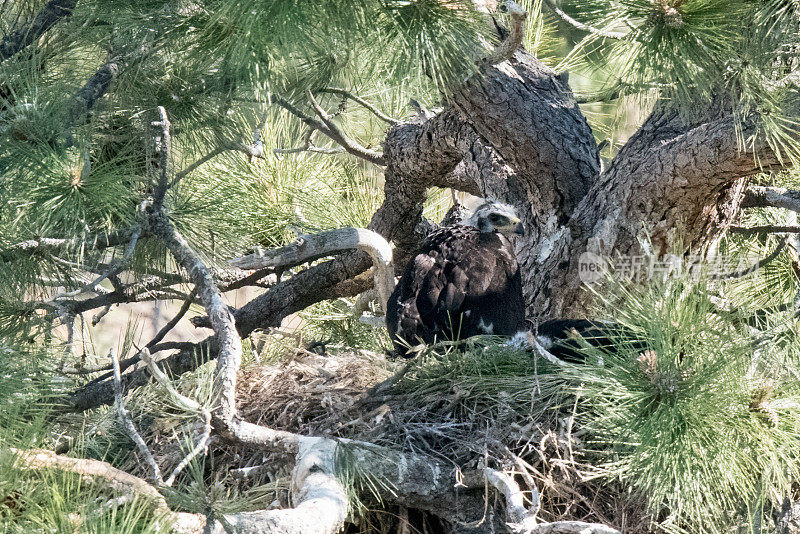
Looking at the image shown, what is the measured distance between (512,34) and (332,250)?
105cm

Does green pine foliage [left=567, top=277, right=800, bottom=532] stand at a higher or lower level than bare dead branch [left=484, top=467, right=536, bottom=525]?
higher

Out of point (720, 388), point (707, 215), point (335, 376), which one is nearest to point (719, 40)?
point (720, 388)

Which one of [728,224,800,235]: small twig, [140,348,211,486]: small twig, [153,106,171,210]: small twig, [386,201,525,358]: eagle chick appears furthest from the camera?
[386,201,525,358]: eagle chick

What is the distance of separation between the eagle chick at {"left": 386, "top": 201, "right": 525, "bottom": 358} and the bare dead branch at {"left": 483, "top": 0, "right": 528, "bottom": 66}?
1188 mm

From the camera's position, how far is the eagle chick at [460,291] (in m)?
3.17

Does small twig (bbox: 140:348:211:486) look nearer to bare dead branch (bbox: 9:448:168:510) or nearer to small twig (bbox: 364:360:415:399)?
bare dead branch (bbox: 9:448:168:510)

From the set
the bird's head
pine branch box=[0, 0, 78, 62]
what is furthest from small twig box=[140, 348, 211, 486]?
the bird's head

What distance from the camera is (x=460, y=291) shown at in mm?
3289

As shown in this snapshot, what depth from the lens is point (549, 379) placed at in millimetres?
2441

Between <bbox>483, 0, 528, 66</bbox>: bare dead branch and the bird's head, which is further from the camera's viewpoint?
the bird's head

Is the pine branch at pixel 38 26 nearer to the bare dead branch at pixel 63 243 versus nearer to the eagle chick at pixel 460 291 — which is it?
the bare dead branch at pixel 63 243

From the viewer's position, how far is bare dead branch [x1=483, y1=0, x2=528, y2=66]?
173 centimetres

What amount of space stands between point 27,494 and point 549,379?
60.6 inches

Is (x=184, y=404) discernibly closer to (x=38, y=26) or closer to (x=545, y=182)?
(x=38, y=26)
